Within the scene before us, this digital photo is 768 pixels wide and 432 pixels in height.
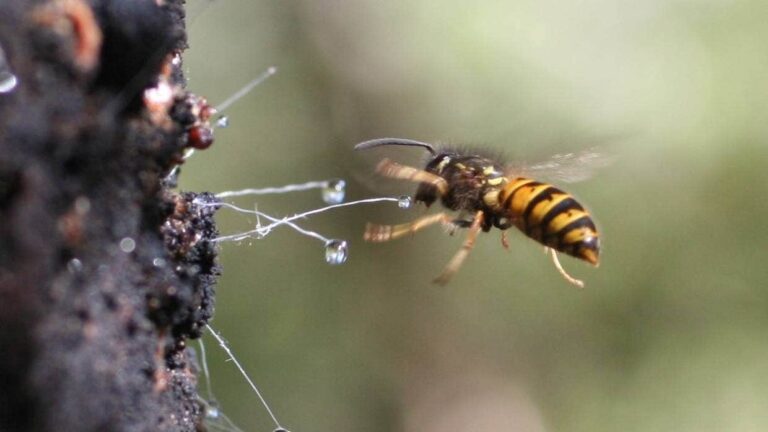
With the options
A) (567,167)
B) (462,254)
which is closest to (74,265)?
(462,254)

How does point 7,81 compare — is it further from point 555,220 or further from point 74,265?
point 555,220

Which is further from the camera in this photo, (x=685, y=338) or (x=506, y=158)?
(x=685, y=338)

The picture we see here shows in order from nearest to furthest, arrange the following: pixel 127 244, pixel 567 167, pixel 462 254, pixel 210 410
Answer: pixel 127 244 < pixel 210 410 < pixel 462 254 < pixel 567 167

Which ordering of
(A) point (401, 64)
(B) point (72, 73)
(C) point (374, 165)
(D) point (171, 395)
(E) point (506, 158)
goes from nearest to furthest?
1. (B) point (72, 73)
2. (D) point (171, 395)
3. (C) point (374, 165)
4. (E) point (506, 158)
5. (A) point (401, 64)

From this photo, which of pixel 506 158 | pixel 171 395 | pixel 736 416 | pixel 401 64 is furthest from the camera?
pixel 401 64

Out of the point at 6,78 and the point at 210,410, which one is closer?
the point at 6,78

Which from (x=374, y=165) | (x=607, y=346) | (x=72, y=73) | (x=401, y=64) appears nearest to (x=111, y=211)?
(x=72, y=73)

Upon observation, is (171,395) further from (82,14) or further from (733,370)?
(733,370)
